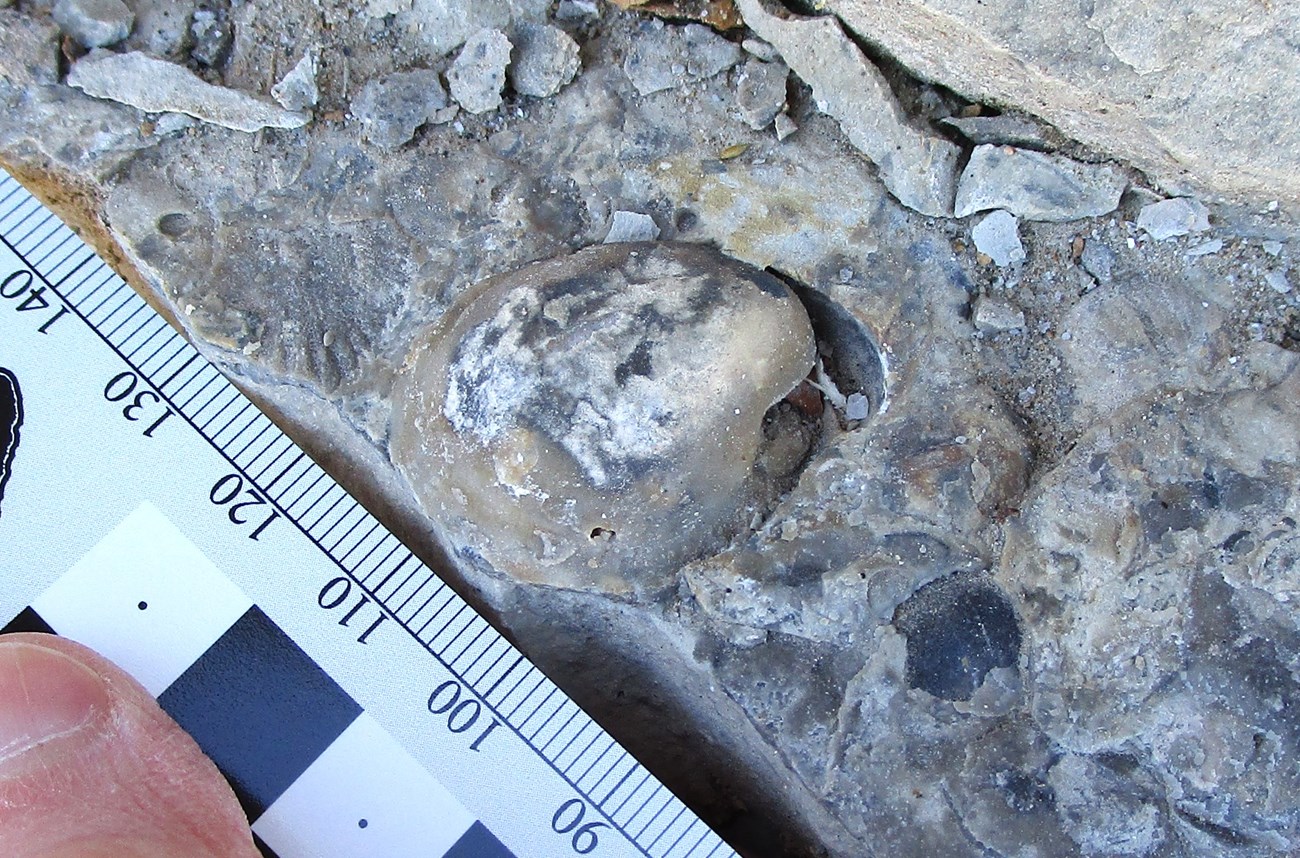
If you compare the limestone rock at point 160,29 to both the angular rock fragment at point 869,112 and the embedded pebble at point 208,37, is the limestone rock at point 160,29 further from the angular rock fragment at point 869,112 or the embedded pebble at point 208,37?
the angular rock fragment at point 869,112

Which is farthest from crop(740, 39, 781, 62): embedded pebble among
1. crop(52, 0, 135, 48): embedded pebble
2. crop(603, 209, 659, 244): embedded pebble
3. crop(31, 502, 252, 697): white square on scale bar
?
crop(31, 502, 252, 697): white square on scale bar

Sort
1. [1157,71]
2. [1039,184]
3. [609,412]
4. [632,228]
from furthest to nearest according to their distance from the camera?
[632,228] < [1039,184] < [609,412] < [1157,71]

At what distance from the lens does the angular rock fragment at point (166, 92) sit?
164cm

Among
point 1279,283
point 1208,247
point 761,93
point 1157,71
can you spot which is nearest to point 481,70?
point 761,93

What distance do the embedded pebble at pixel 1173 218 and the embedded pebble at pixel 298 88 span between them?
1066mm

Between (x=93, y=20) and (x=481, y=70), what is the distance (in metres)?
0.60

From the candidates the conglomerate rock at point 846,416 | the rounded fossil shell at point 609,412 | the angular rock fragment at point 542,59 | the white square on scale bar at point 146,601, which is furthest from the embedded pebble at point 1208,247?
the white square on scale bar at point 146,601

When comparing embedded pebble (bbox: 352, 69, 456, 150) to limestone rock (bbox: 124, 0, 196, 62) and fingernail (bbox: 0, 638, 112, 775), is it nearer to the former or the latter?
limestone rock (bbox: 124, 0, 196, 62)

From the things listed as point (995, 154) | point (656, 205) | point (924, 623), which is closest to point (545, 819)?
point (924, 623)

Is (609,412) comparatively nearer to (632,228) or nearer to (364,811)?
(632,228)

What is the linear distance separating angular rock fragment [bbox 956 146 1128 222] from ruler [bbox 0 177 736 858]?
96 cm

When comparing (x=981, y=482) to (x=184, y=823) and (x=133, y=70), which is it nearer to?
(x=184, y=823)

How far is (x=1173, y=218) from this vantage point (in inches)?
58.6

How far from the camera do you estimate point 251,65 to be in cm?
170
